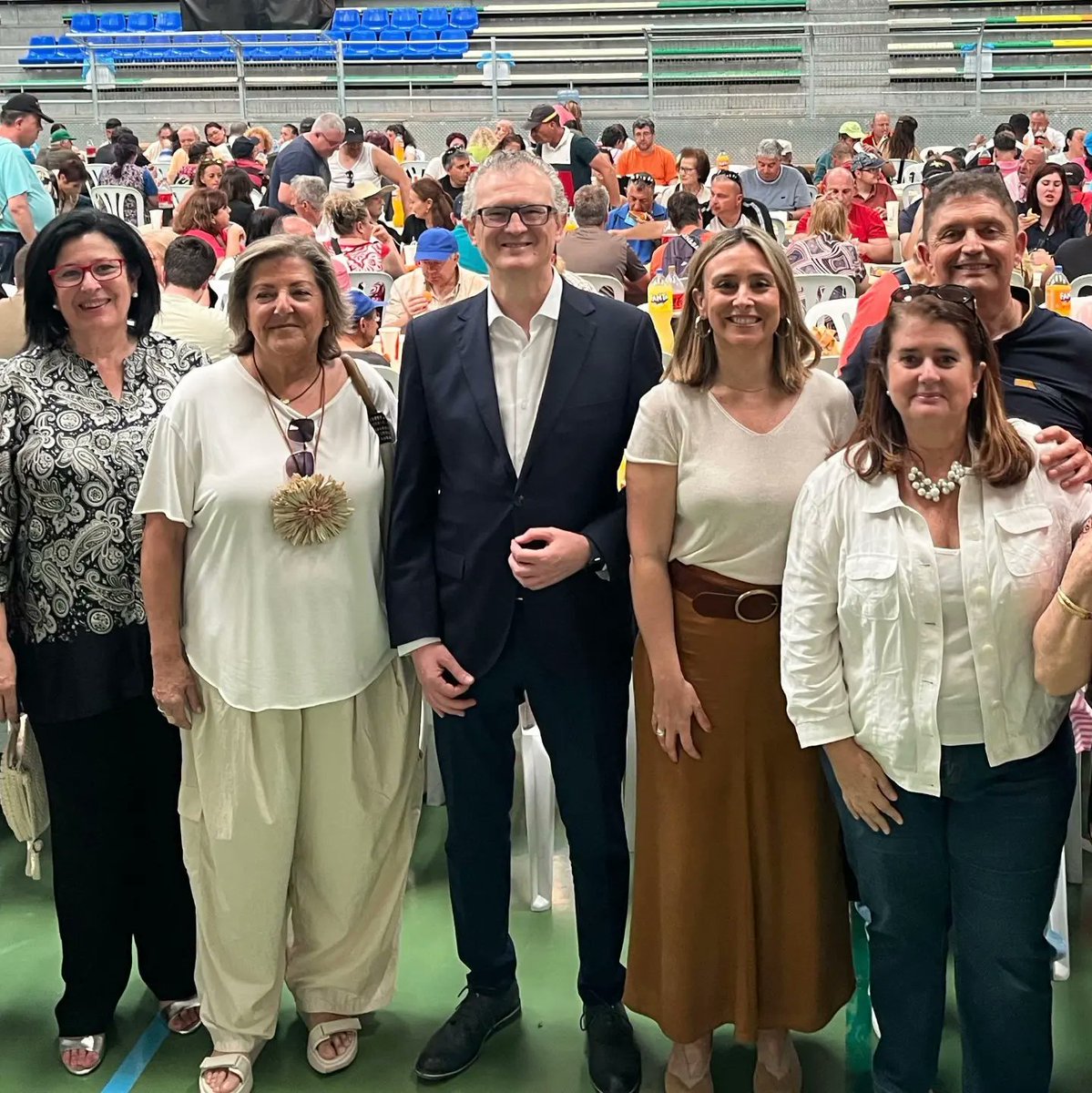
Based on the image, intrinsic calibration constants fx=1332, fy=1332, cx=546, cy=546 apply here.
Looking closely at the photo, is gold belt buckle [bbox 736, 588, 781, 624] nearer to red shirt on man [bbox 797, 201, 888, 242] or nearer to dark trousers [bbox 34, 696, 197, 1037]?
dark trousers [bbox 34, 696, 197, 1037]

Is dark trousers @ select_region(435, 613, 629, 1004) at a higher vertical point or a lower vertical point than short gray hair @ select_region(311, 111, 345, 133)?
lower

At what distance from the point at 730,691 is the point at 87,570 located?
3.92 ft

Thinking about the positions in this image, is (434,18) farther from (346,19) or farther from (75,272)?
(75,272)

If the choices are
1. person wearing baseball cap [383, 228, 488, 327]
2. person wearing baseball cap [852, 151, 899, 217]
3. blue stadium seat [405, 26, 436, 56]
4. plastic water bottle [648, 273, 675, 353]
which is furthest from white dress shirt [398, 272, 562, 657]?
blue stadium seat [405, 26, 436, 56]

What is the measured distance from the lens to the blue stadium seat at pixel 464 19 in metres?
19.6

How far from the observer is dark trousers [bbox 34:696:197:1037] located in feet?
8.35

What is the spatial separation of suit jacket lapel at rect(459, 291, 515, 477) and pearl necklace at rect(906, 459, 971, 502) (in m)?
0.69

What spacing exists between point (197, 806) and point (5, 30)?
72.2 feet

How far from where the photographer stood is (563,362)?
233 centimetres

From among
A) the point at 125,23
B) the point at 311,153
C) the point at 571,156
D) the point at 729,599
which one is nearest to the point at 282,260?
the point at 729,599

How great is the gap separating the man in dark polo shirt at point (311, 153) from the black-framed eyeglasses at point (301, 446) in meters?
5.99

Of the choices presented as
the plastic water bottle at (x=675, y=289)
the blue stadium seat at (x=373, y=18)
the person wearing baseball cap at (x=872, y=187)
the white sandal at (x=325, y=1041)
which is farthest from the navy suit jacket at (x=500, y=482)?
the blue stadium seat at (x=373, y=18)

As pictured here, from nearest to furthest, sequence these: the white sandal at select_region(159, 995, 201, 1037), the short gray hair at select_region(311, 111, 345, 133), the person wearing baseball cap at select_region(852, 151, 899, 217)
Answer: the white sandal at select_region(159, 995, 201, 1037) → the short gray hair at select_region(311, 111, 345, 133) → the person wearing baseball cap at select_region(852, 151, 899, 217)

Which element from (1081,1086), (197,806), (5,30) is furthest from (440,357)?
(5,30)
